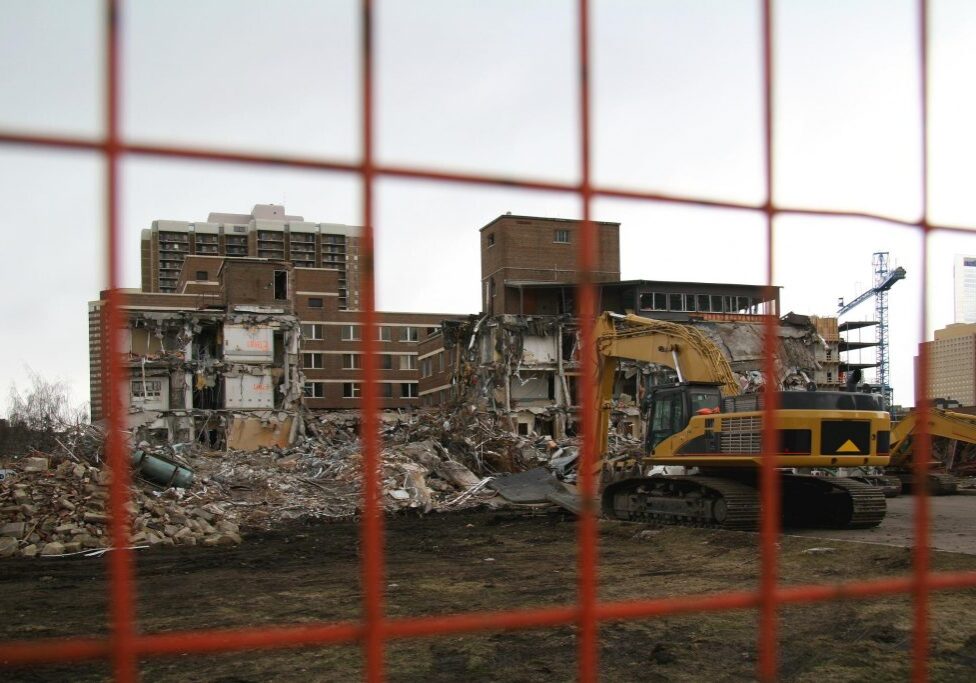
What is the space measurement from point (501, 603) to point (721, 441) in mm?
6458

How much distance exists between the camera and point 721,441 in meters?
15.0

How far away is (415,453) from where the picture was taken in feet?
88.9

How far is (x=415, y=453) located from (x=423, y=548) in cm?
1170

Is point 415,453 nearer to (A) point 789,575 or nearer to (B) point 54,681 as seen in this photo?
(A) point 789,575

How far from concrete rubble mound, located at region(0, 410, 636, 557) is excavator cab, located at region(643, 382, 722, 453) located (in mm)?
5465

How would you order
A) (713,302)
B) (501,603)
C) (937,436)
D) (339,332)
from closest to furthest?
(713,302)
(339,332)
(501,603)
(937,436)

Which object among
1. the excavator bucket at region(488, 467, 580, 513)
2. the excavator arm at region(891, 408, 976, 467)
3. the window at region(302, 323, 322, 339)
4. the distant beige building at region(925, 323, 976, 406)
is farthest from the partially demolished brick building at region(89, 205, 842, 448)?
the excavator bucket at region(488, 467, 580, 513)

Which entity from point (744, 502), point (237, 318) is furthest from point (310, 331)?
point (744, 502)

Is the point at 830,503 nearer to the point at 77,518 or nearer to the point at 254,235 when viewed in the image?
the point at 77,518

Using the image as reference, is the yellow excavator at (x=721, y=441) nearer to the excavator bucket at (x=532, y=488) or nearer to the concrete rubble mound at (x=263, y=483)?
the excavator bucket at (x=532, y=488)

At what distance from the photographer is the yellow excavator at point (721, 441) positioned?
13.7 m

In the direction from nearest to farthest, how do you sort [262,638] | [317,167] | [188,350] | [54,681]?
[262,638]
[317,167]
[54,681]
[188,350]

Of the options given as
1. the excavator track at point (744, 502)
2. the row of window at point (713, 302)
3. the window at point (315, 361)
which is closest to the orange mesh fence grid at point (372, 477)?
the row of window at point (713, 302)

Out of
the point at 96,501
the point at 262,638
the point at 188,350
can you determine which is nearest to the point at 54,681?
the point at 188,350
